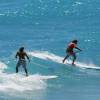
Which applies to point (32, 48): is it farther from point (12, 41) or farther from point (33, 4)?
point (33, 4)

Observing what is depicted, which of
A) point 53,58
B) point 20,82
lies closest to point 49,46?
point 53,58

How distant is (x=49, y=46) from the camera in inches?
2019

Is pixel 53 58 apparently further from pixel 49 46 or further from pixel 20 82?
pixel 20 82

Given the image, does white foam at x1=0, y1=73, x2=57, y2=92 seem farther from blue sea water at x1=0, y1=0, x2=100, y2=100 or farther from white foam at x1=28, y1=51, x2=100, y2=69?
white foam at x1=28, y1=51, x2=100, y2=69

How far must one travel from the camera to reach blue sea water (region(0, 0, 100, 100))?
1256 inches

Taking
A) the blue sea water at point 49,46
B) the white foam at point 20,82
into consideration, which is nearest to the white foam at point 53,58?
the blue sea water at point 49,46

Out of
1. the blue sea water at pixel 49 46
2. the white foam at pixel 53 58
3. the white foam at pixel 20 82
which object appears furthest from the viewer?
the white foam at pixel 53 58

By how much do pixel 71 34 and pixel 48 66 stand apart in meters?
18.7

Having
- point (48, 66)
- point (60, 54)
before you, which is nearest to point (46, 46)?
point (60, 54)

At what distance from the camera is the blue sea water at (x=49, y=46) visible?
31.9 meters

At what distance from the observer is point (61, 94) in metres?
31.1

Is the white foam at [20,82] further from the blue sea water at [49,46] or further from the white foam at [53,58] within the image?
the white foam at [53,58]

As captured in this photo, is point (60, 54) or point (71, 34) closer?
point (60, 54)

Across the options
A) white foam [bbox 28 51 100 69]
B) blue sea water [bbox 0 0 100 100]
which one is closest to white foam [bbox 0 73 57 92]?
blue sea water [bbox 0 0 100 100]
